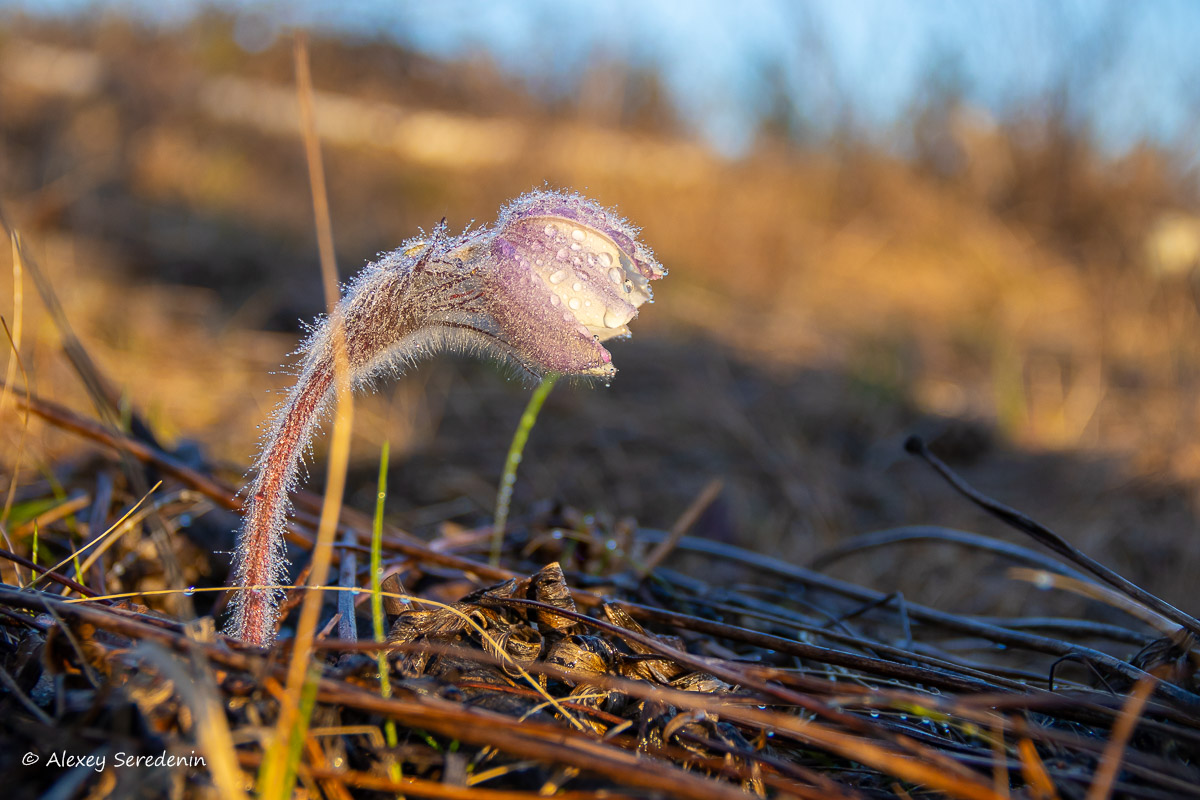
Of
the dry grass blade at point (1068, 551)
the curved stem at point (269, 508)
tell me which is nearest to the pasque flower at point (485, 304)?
the curved stem at point (269, 508)

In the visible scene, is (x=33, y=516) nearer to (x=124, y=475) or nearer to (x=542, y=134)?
(x=124, y=475)

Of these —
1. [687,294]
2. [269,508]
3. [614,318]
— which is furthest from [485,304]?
[687,294]

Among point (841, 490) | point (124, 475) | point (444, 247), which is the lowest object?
point (124, 475)

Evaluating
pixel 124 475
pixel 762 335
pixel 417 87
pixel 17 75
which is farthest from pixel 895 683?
pixel 417 87

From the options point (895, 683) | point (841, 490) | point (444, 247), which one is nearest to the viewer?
point (444, 247)

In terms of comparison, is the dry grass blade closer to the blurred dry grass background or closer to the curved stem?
the curved stem

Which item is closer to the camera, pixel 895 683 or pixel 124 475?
pixel 895 683

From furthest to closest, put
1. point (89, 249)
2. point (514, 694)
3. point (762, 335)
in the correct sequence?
point (762, 335)
point (89, 249)
point (514, 694)

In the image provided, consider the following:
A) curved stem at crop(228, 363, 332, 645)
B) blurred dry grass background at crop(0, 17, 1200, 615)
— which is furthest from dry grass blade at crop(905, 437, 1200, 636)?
blurred dry grass background at crop(0, 17, 1200, 615)

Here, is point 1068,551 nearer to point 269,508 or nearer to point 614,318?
point 614,318

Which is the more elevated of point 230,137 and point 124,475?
point 230,137
